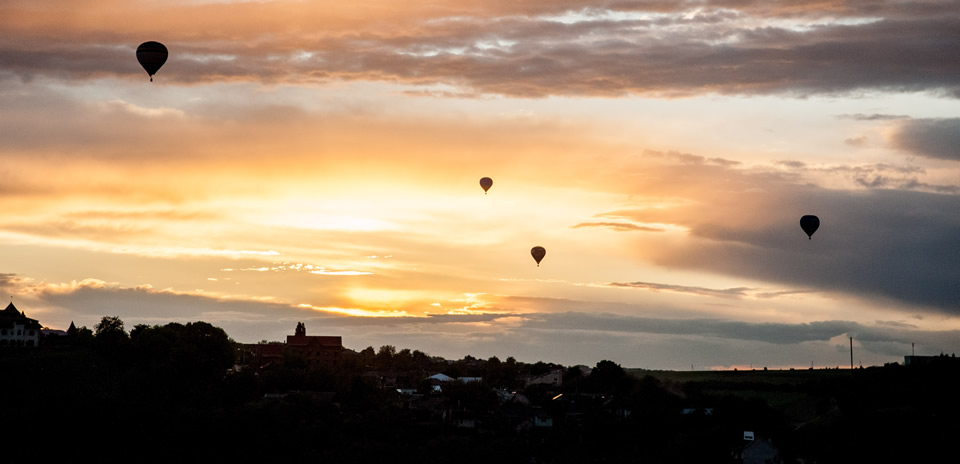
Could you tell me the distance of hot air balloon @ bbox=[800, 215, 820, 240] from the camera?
124500 mm

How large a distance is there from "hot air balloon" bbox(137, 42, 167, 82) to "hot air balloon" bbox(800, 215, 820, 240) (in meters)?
67.6

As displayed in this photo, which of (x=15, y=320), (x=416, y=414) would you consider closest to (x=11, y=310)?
(x=15, y=320)

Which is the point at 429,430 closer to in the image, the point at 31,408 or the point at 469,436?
the point at 469,436

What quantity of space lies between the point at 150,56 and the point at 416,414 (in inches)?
2175

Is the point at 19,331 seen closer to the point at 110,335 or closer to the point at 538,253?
the point at 110,335

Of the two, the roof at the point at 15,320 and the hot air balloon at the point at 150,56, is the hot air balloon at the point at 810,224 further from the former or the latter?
the roof at the point at 15,320

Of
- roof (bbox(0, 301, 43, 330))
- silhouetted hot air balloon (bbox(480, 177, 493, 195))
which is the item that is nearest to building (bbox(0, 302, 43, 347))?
roof (bbox(0, 301, 43, 330))

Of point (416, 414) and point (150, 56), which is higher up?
point (150, 56)

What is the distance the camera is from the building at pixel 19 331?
164 m

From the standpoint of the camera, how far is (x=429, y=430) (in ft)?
416

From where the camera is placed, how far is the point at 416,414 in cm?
14000

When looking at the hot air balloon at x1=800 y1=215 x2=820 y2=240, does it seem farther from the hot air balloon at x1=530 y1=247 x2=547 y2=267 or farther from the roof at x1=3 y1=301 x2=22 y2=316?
the roof at x1=3 y1=301 x2=22 y2=316

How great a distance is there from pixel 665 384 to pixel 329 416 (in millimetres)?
49188

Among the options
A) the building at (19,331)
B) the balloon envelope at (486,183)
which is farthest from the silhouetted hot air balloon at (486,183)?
the building at (19,331)
